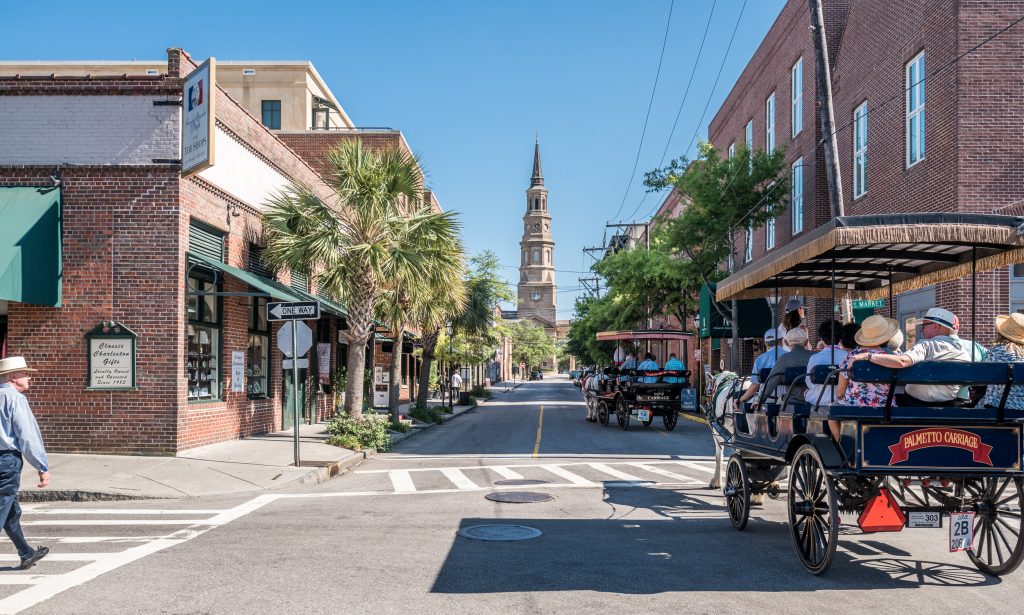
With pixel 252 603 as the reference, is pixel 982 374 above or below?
above

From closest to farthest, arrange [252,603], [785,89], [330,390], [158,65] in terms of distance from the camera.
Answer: [252,603] → [330,390] → [785,89] → [158,65]

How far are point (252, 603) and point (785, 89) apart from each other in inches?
1230

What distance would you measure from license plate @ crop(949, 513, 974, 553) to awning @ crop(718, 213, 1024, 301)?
224cm

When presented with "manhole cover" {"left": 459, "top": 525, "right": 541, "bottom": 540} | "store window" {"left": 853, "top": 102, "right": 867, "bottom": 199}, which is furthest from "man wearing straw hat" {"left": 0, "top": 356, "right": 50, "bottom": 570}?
"store window" {"left": 853, "top": 102, "right": 867, "bottom": 199}

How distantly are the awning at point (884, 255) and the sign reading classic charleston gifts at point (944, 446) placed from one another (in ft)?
5.24

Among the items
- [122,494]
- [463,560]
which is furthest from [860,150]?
[122,494]

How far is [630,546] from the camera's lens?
7992mm

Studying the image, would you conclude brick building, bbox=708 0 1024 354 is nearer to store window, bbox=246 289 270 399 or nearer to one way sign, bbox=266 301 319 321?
one way sign, bbox=266 301 319 321

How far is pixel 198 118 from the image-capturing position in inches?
573

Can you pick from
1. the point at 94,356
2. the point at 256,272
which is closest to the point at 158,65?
the point at 256,272

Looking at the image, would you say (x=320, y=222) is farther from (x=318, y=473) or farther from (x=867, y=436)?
(x=867, y=436)

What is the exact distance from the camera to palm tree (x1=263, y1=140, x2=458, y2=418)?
710 inches

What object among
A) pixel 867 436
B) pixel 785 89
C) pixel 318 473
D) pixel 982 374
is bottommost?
pixel 318 473

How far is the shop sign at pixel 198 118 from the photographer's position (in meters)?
14.2
